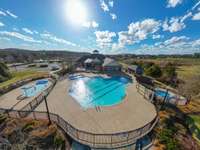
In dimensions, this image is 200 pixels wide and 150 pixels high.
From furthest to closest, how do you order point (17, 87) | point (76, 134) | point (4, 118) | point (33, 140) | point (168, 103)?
point (17, 87) → point (168, 103) → point (4, 118) → point (76, 134) → point (33, 140)

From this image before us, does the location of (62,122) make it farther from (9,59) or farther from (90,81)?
(9,59)

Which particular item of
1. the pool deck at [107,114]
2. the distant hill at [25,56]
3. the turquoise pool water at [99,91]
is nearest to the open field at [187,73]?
the turquoise pool water at [99,91]

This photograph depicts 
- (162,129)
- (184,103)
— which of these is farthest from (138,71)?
(162,129)

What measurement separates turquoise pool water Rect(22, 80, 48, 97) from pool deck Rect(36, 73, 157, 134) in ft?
14.1

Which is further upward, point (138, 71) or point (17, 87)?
point (138, 71)

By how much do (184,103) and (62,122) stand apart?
1526 cm

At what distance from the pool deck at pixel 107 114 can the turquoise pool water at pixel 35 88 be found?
4.29 m

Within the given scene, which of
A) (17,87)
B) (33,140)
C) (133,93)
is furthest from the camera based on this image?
(17,87)

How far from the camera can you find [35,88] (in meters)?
20.4

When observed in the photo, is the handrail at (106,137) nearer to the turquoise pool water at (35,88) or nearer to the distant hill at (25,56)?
the turquoise pool water at (35,88)

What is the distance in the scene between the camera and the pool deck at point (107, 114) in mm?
9890

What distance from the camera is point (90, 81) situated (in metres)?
25.0

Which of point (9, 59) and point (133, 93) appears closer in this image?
point (133, 93)

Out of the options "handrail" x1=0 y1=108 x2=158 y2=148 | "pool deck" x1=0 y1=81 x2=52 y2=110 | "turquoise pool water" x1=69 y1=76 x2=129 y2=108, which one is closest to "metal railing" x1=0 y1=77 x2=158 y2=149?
"handrail" x1=0 y1=108 x2=158 y2=148
